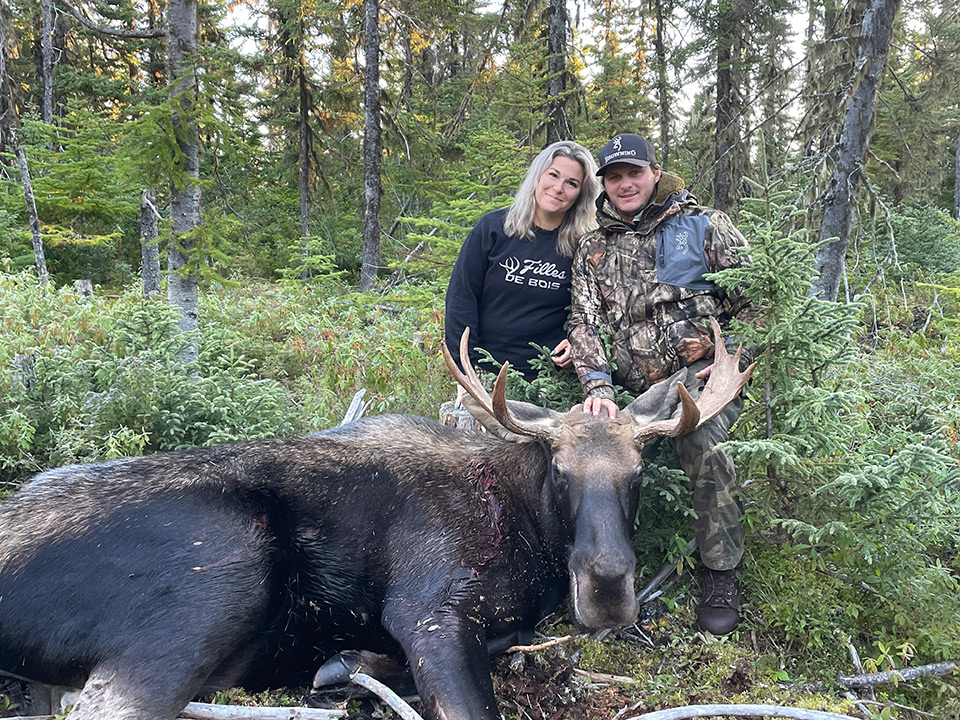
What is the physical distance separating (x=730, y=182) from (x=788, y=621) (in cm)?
→ 1278

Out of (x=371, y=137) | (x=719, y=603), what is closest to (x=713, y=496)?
(x=719, y=603)

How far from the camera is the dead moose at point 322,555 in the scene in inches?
115

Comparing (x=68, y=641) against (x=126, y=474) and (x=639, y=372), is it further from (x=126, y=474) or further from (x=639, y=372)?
(x=639, y=372)

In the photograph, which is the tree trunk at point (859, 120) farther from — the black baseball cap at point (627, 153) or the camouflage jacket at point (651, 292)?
the black baseball cap at point (627, 153)

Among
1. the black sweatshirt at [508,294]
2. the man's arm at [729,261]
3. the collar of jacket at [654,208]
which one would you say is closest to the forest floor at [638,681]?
the man's arm at [729,261]

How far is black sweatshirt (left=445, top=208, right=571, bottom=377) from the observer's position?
470cm

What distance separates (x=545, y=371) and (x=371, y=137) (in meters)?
10.0

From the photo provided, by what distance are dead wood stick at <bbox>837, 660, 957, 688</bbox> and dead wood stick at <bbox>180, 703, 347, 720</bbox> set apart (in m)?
2.59

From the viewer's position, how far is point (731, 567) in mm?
3701

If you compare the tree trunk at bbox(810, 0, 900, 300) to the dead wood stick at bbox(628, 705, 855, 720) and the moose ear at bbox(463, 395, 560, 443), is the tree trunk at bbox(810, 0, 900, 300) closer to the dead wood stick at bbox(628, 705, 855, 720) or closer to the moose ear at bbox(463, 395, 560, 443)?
the moose ear at bbox(463, 395, 560, 443)

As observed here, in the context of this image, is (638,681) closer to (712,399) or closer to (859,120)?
(712,399)

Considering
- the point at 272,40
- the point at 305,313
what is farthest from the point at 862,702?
the point at 272,40

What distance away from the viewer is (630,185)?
4117 millimetres

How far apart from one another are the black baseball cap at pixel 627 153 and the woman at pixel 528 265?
17.0 inches
